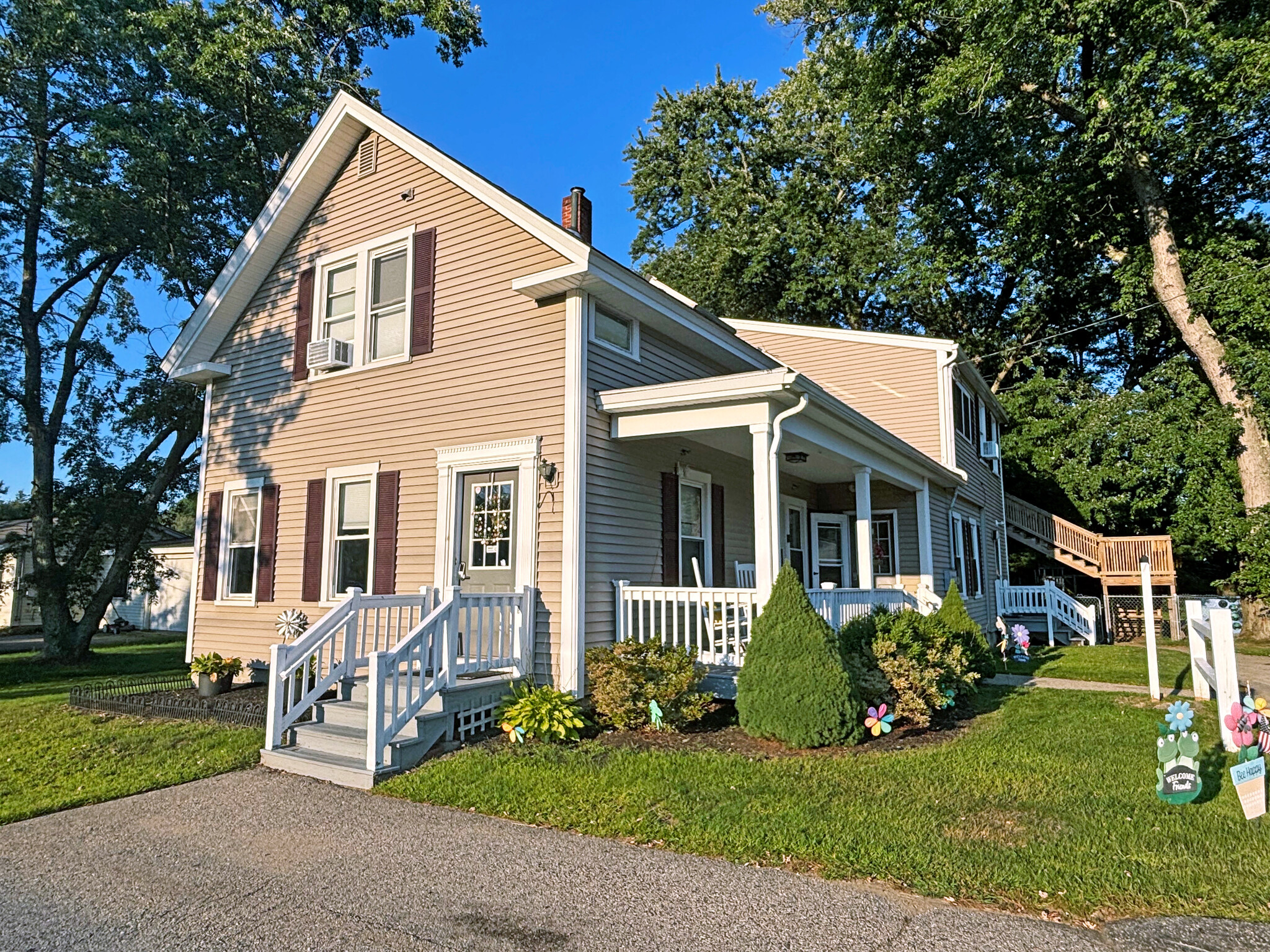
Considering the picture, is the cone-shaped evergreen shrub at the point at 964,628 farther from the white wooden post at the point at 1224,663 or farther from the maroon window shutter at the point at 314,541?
the maroon window shutter at the point at 314,541

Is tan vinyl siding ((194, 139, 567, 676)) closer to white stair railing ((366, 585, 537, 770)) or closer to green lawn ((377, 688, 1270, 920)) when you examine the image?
white stair railing ((366, 585, 537, 770))

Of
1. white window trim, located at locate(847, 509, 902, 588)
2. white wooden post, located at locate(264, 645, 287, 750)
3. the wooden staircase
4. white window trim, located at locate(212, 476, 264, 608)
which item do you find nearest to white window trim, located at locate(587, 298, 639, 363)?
white wooden post, located at locate(264, 645, 287, 750)

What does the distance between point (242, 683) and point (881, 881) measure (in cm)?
861

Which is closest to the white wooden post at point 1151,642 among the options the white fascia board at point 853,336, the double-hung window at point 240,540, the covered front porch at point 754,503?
the covered front porch at point 754,503

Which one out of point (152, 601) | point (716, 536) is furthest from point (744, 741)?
point (152, 601)

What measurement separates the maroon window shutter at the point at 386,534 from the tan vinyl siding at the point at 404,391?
0.10m

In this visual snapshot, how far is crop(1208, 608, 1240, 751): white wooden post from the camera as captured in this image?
585 cm

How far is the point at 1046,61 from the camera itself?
1783cm

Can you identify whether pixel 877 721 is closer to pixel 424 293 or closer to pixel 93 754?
pixel 424 293

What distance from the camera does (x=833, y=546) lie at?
14.0m

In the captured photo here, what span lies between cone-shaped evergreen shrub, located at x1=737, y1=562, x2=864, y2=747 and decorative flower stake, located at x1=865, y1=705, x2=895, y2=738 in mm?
97

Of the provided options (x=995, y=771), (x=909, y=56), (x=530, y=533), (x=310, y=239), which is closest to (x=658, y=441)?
(x=530, y=533)

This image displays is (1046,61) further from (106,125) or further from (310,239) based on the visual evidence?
(106,125)

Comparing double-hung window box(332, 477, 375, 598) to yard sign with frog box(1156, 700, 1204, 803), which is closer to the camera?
yard sign with frog box(1156, 700, 1204, 803)
